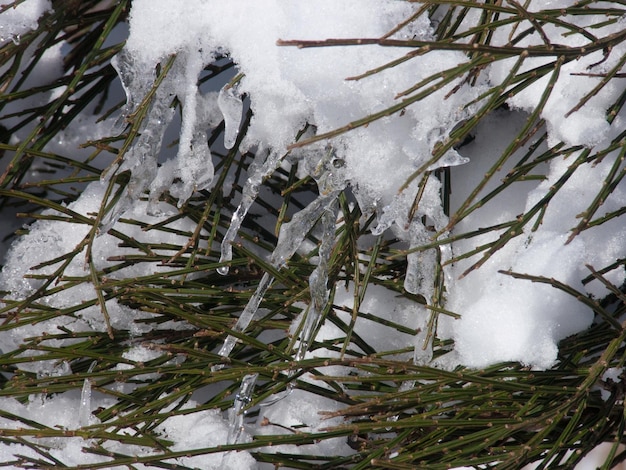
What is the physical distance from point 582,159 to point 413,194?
245 millimetres

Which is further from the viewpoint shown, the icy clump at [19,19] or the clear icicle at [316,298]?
the icy clump at [19,19]

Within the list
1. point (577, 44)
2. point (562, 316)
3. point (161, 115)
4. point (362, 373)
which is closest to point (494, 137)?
point (577, 44)

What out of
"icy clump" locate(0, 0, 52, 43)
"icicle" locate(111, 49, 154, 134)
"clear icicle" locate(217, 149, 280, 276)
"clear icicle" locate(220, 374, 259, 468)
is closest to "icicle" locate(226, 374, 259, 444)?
"clear icicle" locate(220, 374, 259, 468)

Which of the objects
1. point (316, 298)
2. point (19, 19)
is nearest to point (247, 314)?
point (316, 298)

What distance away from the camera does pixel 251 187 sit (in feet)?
3.26

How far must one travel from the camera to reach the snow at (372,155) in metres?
0.92

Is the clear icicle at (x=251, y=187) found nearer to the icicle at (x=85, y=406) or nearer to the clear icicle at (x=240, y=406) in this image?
the clear icicle at (x=240, y=406)

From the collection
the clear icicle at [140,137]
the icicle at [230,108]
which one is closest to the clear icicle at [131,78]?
the clear icicle at [140,137]

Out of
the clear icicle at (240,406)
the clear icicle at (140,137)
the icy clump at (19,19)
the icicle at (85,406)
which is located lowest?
the clear icicle at (240,406)

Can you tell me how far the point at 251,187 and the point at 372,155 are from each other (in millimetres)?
204

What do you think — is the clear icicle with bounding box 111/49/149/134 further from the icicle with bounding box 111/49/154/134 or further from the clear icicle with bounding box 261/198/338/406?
the clear icicle with bounding box 261/198/338/406

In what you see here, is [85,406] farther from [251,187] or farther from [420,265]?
[420,265]

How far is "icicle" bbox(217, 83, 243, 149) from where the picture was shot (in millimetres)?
969

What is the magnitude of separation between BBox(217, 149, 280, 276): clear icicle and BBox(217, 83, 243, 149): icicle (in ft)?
0.19
